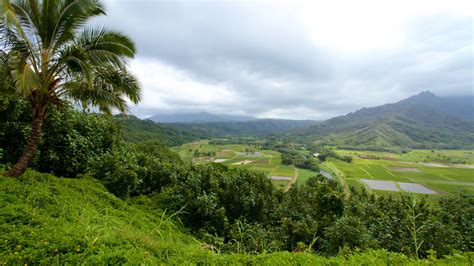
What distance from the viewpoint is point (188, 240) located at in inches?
222

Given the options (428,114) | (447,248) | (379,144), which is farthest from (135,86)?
(428,114)

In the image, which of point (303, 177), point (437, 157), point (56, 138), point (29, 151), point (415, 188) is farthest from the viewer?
point (437, 157)

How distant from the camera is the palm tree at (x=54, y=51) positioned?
4945mm

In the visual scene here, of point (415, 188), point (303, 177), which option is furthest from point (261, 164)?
point (415, 188)

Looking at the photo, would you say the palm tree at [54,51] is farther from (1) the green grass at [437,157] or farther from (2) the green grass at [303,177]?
(1) the green grass at [437,157]

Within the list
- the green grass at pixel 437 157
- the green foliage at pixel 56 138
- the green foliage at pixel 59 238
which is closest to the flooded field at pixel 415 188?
the green grass at pixel 437 157

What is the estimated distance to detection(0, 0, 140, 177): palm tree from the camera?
4945 millimetres

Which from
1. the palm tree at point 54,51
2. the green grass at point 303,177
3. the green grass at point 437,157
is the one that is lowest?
the green grass at point 303,177

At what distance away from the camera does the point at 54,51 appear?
5.41 meters

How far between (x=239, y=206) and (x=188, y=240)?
3496mm

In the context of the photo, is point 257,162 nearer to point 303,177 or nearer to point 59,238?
point 303,177

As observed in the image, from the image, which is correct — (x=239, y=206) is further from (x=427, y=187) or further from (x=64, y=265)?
(x=427, y=187)

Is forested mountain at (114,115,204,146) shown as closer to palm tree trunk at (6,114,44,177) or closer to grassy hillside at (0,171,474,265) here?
palm tree trunk at (6,114,44,177)

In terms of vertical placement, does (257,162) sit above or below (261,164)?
above
